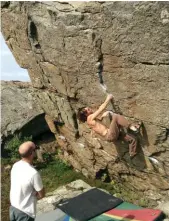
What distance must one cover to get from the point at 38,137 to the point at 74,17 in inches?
237

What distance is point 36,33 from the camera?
8.34 metres

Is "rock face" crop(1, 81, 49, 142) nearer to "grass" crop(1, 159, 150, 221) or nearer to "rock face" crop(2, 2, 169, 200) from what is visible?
"grass" crop(1, 159, 150, 221)

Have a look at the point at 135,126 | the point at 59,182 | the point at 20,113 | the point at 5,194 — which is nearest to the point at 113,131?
the point at 135,126

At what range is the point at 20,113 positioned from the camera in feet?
39.9

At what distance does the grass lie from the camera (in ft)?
30.4

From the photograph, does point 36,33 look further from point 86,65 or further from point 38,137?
point 38,137

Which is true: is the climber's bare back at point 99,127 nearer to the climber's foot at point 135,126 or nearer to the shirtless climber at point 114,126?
the shirtless climber at point 114,126

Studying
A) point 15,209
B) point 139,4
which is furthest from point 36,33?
point 15,209

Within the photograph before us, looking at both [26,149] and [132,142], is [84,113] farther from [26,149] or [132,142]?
[26,149]

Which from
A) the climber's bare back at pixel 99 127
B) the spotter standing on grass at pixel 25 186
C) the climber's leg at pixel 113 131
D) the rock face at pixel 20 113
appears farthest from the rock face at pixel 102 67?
the spotter standing on grass at pixel 25 186

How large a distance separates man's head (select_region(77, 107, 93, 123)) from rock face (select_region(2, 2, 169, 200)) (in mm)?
141

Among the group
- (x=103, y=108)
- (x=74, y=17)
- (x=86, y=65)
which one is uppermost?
(x=74, y=17)

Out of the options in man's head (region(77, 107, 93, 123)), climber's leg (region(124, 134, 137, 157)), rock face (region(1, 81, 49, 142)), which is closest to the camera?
climber's leg (region(124, 134, 137, 157))

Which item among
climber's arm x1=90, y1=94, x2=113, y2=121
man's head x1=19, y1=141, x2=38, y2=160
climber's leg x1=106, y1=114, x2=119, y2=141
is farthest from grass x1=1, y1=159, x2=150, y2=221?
man's head x1=19, y1=141, x2=38, y2=160
